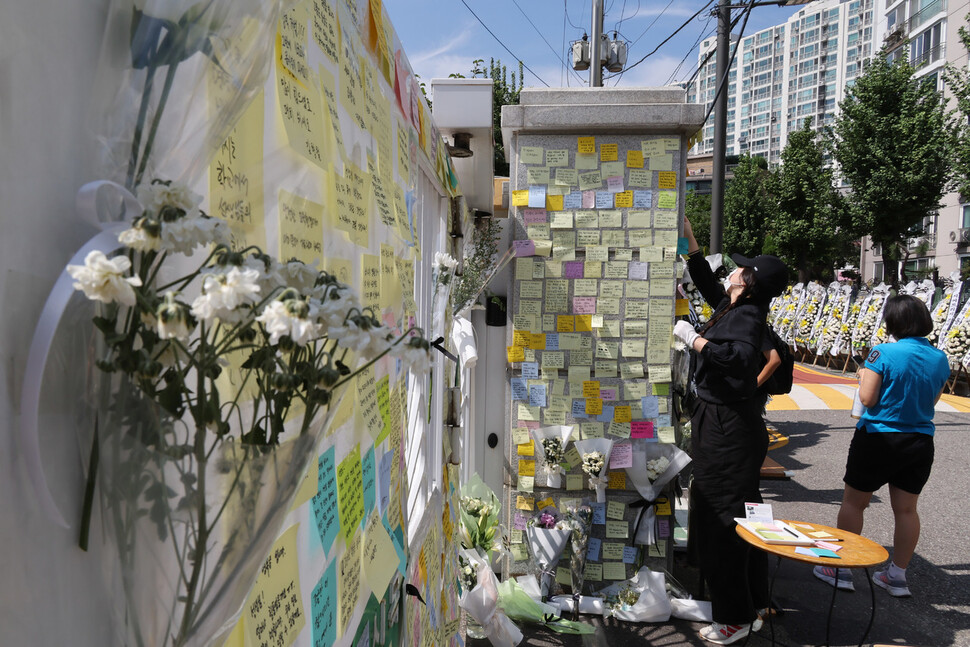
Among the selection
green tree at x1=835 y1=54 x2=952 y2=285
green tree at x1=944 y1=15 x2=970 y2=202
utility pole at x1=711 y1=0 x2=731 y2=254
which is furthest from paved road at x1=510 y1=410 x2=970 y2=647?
green tree at x1=835 y1=54 x2=952 y2=285

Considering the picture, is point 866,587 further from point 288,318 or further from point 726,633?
point 288,318

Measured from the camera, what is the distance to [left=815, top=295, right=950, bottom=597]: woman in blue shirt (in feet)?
13.5

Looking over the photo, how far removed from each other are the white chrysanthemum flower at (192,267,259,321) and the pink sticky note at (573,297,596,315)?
4033mm

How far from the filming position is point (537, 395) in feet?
14.4

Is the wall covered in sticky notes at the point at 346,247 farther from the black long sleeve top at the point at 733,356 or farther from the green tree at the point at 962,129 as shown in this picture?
the green tree at the point at 962,129

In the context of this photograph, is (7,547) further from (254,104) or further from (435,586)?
(435,586)

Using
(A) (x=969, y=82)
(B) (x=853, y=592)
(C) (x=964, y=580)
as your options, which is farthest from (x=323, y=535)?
(A) (x=969, y=82)

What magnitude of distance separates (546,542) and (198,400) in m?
3.91

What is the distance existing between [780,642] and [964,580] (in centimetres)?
182

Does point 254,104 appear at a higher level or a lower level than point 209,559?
higher

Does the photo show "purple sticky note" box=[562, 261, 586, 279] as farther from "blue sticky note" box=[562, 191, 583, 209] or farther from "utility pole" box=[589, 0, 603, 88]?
"utility pole" box=[589, 0, 603, 88]

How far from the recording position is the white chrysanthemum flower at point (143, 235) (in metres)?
0.42

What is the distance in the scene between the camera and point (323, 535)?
1.03 metres

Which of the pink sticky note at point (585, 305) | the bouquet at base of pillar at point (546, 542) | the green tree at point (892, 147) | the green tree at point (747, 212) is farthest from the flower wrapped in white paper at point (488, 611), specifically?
the green tree at point (747, 212)
